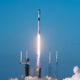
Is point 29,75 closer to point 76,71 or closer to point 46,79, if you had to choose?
point 46,79

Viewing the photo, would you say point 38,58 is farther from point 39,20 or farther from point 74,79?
point 74,79

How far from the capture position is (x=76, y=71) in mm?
19766

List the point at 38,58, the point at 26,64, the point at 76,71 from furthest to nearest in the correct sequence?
the point at 26,64
the point at 38,58
the point at 76,71

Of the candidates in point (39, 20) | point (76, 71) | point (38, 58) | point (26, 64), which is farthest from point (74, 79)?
point (26, 64)

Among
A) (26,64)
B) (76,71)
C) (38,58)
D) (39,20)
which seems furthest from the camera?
(26,64)

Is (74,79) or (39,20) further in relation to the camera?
(39,20)

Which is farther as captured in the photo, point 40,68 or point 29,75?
point 29,75

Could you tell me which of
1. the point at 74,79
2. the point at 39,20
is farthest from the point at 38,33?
the point at 74,79

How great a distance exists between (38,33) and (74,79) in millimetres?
35171

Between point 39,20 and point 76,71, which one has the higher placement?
point 39,20

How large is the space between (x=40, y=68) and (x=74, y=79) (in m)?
34.8

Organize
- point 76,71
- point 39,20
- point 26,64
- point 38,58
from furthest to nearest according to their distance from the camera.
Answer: point 26,64
point 39,20
point 38,58
point 76,71

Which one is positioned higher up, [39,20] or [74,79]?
[39,20]

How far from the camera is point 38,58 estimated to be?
171 ft
